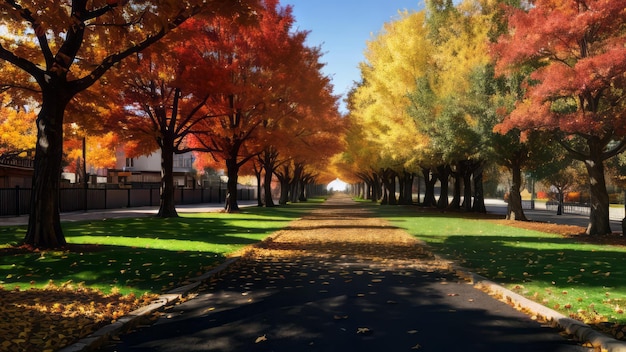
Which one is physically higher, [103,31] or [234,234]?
[103,31]

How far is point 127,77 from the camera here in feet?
70.1

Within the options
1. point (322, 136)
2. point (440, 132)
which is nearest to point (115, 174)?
point (322, 136)

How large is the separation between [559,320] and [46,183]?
10755 millimetres

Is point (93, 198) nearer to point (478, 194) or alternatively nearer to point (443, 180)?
point (443, 180)

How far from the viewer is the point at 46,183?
11344 mm

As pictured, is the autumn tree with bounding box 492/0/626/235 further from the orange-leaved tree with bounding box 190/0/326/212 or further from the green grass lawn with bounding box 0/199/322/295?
the orange-leaved tree with bounding box 190/0/326/212

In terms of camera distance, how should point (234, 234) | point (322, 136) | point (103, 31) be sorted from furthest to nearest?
point (322, 136)
point (234, 234)
point (103, 31)

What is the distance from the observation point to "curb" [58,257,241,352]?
4.94 meters

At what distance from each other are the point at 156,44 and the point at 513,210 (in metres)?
20.5

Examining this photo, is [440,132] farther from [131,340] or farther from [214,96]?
[131,340]

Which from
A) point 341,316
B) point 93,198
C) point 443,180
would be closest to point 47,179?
point 341,316

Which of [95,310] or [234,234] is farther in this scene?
[234,234]

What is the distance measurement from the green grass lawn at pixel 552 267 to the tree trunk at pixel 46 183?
9.33 m

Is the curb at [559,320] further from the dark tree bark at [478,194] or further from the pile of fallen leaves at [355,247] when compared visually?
the dark tree bark at [478,194]
